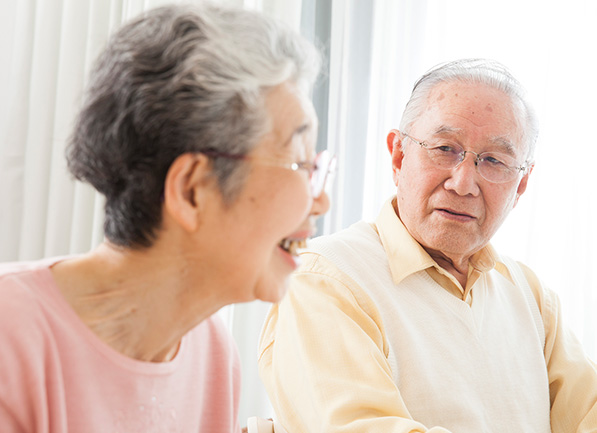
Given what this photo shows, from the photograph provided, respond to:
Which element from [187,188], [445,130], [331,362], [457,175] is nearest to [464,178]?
[457,175]

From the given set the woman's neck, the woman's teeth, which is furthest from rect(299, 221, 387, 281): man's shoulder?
the woman's neck

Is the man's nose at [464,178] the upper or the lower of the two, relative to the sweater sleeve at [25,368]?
upper

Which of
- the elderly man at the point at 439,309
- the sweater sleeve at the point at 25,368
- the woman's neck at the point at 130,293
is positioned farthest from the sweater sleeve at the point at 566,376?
the sweater sleeve at the point at 25,368

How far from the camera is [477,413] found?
5.42 ft

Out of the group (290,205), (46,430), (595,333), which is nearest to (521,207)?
(595,333)

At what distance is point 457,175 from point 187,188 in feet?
3.16

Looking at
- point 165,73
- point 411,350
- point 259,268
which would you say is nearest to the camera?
point 165,73

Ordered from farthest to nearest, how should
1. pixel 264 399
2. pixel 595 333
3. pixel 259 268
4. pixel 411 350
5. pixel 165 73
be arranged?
pixel 595 333 → pixel 264 399 → pixel 411 350 → pixel 259 268 → pixel 165 73

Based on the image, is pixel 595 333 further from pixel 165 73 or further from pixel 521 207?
pixel 165 73

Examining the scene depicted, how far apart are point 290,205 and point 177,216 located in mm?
162

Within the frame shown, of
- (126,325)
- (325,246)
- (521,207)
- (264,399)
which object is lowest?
(264,399)

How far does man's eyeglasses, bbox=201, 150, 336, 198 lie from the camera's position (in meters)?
0.98

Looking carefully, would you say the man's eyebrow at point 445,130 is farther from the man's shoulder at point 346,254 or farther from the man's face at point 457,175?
the man's shoulder at point 346,254

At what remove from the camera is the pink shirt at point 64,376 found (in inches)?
37.3
